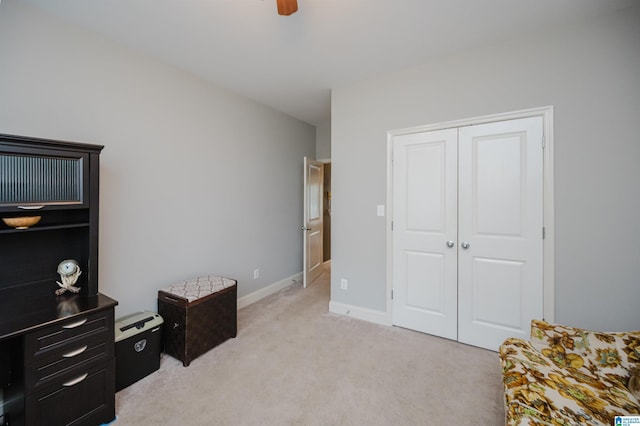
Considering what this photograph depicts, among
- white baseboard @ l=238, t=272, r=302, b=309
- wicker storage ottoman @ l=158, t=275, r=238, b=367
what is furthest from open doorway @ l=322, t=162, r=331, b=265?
wicker storage ottoman @ l=158, t=275, r=238, b=367

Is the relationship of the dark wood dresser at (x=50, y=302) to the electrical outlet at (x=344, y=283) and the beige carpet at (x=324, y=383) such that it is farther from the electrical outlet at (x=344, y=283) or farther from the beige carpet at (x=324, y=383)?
the electrical outlet at (x=344, y=283)

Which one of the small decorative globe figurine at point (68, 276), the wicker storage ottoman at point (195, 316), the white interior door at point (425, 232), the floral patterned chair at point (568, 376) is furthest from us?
the white interior door at point (425, 232)

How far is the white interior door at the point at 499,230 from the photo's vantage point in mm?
2229

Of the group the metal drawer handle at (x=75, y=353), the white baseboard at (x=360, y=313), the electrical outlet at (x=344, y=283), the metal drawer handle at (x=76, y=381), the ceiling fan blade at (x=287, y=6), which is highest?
the ceiling fan blade at (x=287, y=6)

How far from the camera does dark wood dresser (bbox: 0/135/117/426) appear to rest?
1.40m

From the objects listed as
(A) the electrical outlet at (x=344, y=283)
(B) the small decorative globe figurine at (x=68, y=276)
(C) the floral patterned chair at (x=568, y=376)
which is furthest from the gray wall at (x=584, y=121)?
(B) the small decorative globe figurine at (x=68, y=276)

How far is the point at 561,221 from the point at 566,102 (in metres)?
0.93

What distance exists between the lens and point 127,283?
2.29m

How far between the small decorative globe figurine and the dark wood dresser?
43 millimetres

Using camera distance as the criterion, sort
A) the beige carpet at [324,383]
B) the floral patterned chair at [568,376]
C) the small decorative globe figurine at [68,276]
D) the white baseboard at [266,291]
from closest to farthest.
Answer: the floral patterned chair at [568,376] → the beige carpet at [324,383] → the small decorative globe figurine at [68,276] → the white baseboard at [266,291]

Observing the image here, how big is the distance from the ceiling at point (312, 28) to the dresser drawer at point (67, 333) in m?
2.04

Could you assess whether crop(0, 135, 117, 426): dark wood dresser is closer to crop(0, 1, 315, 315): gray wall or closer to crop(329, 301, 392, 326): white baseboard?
crop(0, 1, 315, 315): gray wall

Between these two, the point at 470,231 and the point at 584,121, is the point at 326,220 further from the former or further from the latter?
the point at 584,121

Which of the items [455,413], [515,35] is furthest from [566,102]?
[455,413]
